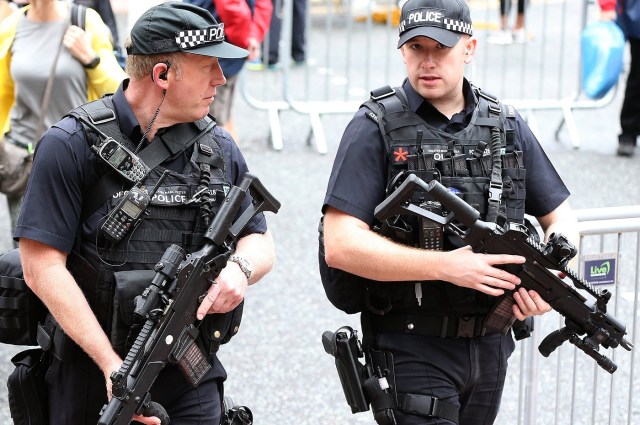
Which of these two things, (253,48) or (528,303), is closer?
(528,303)

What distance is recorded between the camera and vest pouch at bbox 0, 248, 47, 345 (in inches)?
144

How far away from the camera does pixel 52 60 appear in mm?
5625

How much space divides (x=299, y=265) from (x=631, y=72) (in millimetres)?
3770

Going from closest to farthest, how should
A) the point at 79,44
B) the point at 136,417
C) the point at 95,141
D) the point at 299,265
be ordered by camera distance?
the point at 136,417 → the point at 95,141 → the point at 79,44 → the point at 299,265

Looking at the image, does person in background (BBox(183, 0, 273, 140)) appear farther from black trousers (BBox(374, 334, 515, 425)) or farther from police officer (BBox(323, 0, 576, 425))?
black trousers (BBox(374, 334, 515, 425))

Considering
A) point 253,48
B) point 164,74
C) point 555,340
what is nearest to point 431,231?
point 555,340

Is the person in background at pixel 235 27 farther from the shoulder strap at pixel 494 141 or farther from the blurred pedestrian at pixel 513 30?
the blurred pedestrian at pixel 513 30

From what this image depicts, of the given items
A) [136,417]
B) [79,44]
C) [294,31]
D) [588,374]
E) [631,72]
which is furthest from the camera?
[294,31]

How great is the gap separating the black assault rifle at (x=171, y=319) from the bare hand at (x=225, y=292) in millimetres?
21

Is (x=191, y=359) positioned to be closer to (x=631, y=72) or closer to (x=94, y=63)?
(x=94, y=63)

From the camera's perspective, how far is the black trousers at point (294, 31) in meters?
11.7

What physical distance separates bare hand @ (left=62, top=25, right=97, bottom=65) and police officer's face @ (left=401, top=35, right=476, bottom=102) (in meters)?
2.15

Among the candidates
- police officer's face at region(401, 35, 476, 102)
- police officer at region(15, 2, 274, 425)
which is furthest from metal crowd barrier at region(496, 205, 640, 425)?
police officer at region(15, 2, 274, 425)

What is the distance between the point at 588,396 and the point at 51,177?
10.9 feet
